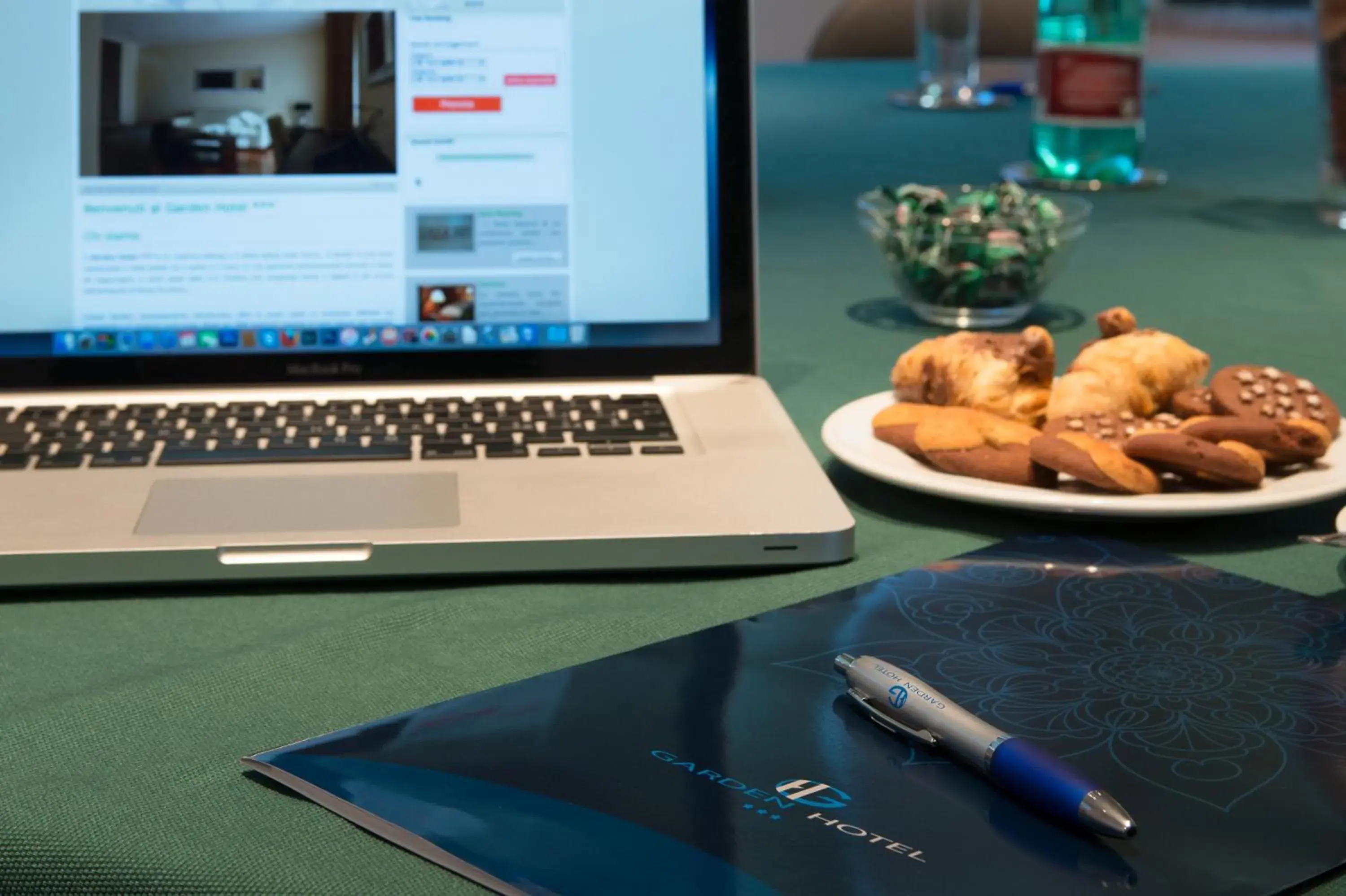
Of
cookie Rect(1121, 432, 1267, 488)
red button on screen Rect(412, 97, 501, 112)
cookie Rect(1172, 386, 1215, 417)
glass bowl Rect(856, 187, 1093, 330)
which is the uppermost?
red button on screen Rect(412, 97, 501, 112)

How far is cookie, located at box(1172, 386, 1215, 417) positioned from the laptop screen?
0.24m

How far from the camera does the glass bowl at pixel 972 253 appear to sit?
109 cm

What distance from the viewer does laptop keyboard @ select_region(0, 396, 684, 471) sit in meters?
0.73

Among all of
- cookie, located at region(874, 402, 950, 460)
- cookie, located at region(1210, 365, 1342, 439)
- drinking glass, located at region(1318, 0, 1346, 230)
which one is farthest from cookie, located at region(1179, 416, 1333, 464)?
drinking glass, located at region(1318, 0, 1346, 230)

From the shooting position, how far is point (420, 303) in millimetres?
832

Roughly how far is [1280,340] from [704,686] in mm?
686

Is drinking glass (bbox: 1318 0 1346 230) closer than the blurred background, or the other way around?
drinking glass (bbox: 1318 0 1346 230)

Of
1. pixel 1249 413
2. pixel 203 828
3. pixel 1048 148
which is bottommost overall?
pixel 203 828

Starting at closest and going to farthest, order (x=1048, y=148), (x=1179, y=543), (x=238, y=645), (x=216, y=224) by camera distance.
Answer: (x=238, y=645) < (x=1179, y=543) < (x=216, y=224) < (x=1048, y=148)

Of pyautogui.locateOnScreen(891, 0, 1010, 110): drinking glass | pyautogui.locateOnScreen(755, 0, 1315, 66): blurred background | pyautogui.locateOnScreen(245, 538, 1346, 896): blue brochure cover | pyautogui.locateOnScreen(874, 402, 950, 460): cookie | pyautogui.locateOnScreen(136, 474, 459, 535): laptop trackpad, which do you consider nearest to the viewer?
pyautogui.locateOnScreen(245, 538, 1346, 896): blue brochure cover

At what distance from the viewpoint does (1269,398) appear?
0.74m

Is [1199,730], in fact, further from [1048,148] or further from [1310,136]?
[1310,136]

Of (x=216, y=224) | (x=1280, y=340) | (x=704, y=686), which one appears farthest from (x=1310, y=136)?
(x=704, y=686)

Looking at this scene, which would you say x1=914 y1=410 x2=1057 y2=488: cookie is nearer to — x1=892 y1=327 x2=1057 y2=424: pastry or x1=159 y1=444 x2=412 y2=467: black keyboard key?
x1=892 y1=327 x2=1057 y2=424: pastry
